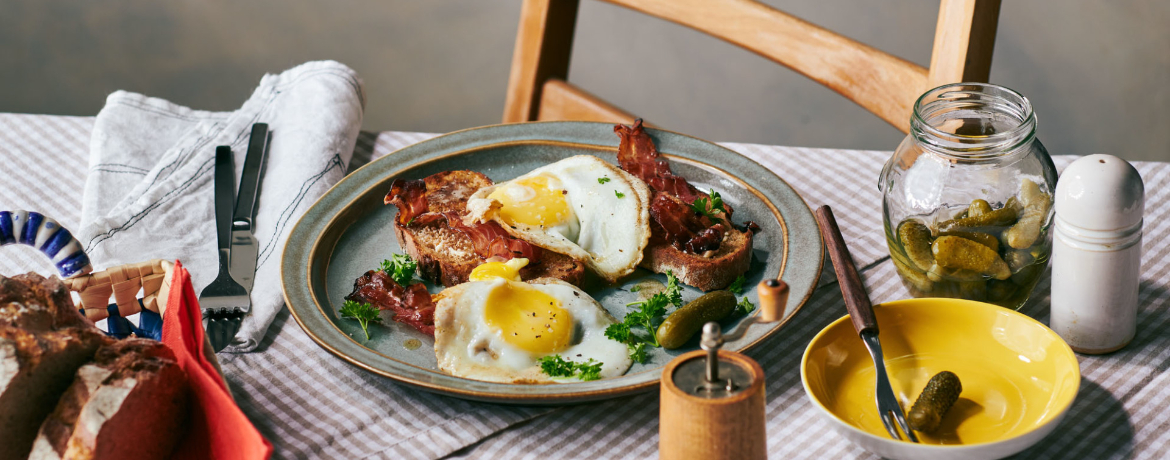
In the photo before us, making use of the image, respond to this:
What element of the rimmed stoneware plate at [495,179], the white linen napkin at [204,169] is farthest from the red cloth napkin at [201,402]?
the white linen napkin at [204,169]

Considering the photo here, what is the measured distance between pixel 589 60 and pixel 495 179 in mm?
4403

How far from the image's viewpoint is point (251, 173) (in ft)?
7.54

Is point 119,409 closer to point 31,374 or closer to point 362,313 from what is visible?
point 31,374

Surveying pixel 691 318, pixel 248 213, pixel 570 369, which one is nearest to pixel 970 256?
pixel 691 318

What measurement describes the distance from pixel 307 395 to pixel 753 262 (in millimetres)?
904

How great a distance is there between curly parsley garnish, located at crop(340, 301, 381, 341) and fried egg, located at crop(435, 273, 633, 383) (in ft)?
0.43

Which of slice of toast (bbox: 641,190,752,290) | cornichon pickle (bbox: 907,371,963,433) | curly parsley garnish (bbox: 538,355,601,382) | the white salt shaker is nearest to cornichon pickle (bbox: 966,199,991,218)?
the white salt shaker

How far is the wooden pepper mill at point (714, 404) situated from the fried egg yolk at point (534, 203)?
2.86 feet

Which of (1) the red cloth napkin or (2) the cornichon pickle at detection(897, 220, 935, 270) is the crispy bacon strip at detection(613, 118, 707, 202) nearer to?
(2) the cornichon pickle at detection(897, 220, 935, 270)

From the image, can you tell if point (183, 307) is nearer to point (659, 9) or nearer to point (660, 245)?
point (660, 245)

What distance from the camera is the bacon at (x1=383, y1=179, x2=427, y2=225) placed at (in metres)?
2.06

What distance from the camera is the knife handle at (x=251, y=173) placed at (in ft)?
7.00

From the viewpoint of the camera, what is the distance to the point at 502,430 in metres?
1.55

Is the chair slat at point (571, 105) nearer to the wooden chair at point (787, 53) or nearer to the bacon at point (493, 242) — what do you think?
the wooden chair at point (787, 53)
